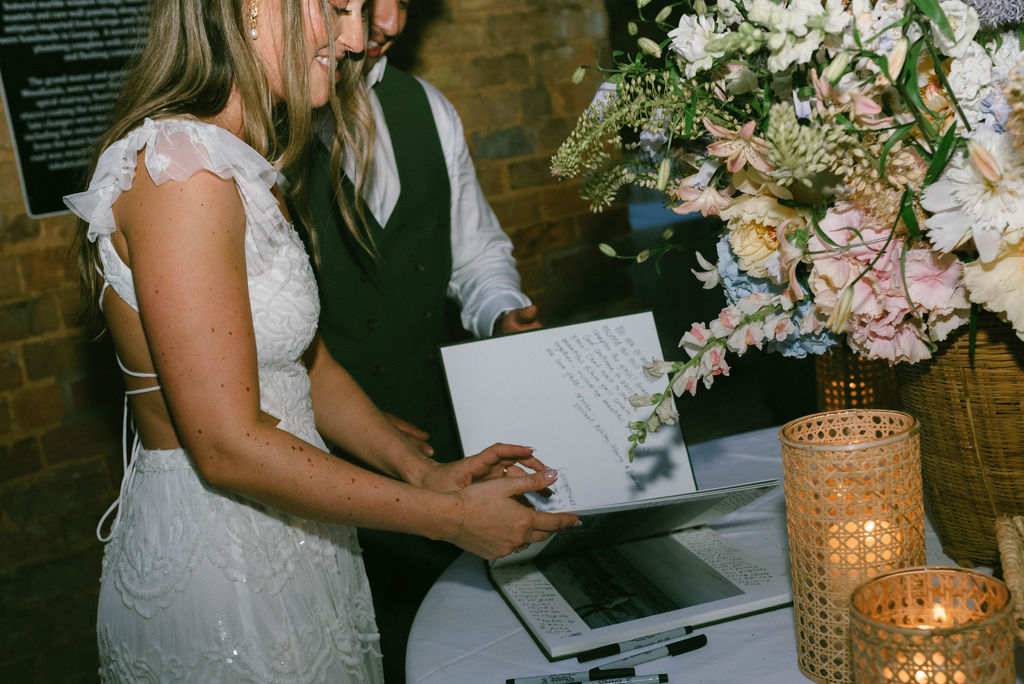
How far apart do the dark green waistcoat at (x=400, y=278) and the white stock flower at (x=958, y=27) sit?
4.37 feet

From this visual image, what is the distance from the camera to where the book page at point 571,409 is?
4.01 feet

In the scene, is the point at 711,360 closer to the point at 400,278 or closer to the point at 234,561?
the point at 234,561

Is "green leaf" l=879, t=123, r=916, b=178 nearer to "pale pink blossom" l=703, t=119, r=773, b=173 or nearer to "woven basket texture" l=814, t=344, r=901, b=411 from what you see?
"pale pink blossom" l=703, t=119, r=773, b=173

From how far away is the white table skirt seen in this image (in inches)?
36.1

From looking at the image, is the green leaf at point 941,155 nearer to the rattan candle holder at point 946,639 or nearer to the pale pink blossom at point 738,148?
the pale pink blossom at point 738,148

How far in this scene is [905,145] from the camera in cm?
78

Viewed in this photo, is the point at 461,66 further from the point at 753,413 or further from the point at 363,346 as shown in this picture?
the point at 753,413

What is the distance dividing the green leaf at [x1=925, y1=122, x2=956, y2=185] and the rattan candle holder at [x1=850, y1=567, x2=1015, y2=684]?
0.31 m

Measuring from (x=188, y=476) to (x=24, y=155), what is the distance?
4.17ft

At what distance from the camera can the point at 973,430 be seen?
89cm

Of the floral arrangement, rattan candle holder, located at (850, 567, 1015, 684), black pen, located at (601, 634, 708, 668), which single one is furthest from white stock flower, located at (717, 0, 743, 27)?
black pen, located at (601, 634, 708, 668)

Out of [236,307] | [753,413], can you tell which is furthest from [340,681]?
[753,413]

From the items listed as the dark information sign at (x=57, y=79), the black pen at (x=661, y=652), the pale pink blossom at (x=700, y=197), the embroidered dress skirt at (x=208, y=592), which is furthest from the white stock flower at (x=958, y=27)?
the dark information sign at (x=57, y=79)

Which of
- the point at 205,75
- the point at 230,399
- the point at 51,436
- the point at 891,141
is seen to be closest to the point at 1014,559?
the point at 891,141
